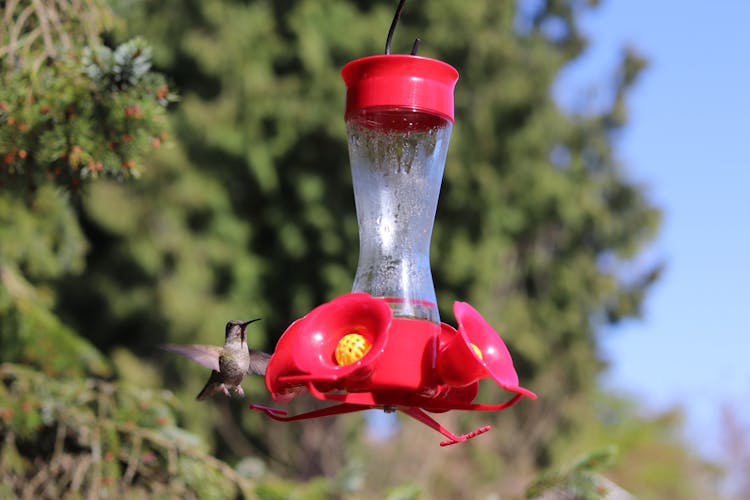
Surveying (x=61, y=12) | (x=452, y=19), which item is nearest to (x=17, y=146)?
(x=61, y=12)

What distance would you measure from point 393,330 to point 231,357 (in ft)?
2.79

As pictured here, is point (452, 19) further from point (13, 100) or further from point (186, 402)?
point (13, 100)

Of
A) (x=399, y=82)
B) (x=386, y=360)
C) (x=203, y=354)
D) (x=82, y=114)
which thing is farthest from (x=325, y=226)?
(x=386, y=360)

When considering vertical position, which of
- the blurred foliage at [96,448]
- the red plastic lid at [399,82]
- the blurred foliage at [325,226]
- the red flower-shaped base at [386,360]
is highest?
the blurred foliage at [325,226]

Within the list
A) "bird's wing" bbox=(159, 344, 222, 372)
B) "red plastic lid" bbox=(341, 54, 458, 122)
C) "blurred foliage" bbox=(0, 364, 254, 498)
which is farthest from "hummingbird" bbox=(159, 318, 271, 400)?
"red plastic lid" bbox=(341, 54, 458, 122)

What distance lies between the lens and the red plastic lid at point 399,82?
2.55 metres

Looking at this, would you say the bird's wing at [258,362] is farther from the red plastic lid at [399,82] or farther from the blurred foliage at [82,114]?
the red plastic lid at [399,82]

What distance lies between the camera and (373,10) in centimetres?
1084

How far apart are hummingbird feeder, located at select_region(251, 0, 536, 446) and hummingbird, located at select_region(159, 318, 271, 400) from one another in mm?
528

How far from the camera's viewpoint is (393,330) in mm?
2459

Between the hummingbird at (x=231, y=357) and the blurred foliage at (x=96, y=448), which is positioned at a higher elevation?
the hummingbird at (x=231, y=357)

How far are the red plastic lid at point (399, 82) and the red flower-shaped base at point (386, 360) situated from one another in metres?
0.52

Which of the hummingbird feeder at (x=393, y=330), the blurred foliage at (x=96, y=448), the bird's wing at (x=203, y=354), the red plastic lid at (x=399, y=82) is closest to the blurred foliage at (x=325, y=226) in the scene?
the blurred foliage at (x=96, y=448)

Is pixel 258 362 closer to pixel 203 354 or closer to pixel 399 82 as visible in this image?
pixel 203 354
